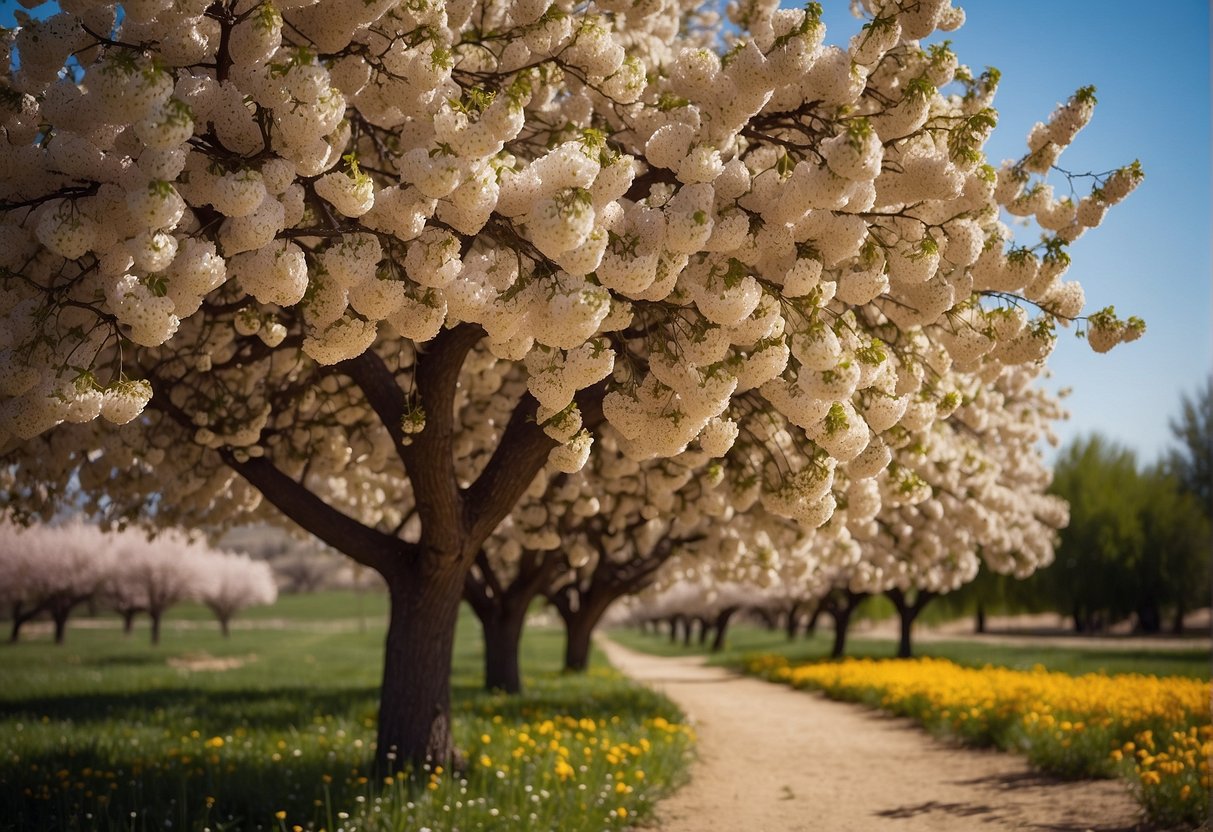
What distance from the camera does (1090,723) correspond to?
31.8ft

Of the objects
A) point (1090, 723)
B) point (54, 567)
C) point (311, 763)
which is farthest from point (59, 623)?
point (1090, 723)

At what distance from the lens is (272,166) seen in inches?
142

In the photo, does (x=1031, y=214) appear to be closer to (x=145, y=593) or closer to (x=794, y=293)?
(x=794, y=293)

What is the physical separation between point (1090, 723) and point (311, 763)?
27.0 feet

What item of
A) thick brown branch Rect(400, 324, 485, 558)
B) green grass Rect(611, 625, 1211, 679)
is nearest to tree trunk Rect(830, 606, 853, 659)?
green grass Rect(611, 625, 1211, 679)

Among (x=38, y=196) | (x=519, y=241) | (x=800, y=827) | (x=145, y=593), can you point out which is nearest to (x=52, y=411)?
(x=38, y=196)

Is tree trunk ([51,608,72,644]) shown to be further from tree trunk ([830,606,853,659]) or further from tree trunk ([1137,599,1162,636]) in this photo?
tree trunk ([1137,599,1162,636])

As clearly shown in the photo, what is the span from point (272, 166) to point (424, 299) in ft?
2.76

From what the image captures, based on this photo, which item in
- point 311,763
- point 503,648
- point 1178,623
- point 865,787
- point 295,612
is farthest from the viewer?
point 295,612

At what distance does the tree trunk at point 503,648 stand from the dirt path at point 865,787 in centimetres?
324

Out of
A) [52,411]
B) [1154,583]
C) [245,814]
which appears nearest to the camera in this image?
[52,411]

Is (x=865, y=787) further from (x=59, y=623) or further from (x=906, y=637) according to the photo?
(x=59, y=623)

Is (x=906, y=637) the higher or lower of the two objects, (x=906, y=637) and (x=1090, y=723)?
the lower

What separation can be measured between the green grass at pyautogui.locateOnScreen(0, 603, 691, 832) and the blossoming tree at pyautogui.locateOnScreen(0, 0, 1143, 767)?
2665 mm
